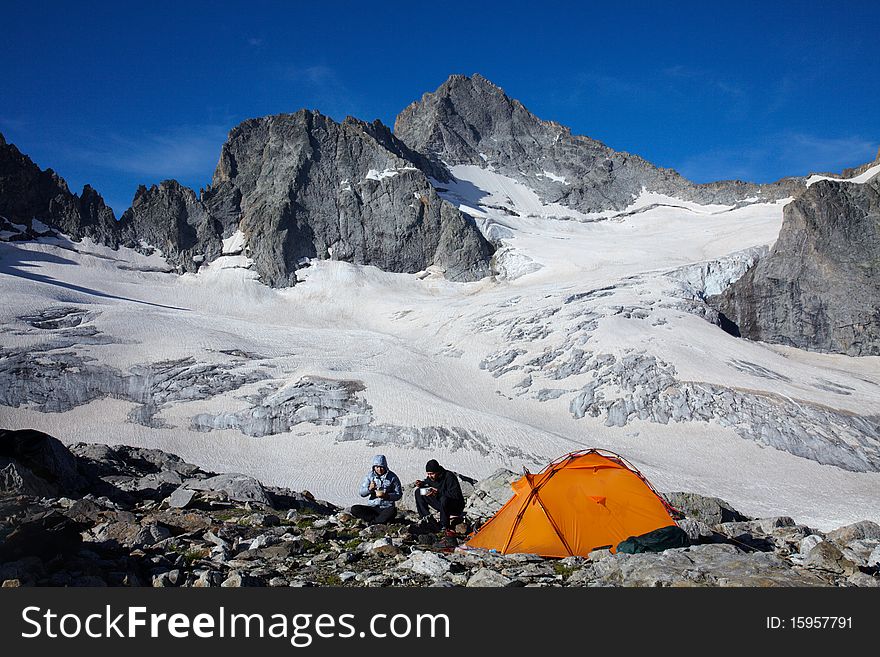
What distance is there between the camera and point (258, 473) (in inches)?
1355

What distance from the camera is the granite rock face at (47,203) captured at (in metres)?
122

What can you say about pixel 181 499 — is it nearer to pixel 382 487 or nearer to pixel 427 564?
pixel 382 487

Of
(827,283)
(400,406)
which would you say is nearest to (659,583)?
(400,406)

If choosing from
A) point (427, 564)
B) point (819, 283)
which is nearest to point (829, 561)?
point (427, 564)

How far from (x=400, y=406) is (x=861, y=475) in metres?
31.9

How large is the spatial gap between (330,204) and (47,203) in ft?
206

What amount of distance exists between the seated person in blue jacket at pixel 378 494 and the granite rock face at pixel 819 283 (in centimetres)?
7852

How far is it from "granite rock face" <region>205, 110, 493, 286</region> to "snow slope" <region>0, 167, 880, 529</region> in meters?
33.3

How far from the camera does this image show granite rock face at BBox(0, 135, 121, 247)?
122m

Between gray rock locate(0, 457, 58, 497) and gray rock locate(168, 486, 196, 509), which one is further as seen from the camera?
gray rock locate(168, 486, 196, 509)

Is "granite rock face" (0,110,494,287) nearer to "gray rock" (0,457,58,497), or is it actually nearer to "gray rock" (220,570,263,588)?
"gray rock" (0,457,58,497)

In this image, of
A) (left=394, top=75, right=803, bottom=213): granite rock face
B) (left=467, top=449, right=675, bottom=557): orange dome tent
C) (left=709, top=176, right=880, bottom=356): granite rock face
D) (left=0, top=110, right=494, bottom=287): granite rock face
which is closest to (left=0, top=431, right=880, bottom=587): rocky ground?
(left=467, top=449, right=675, bottom=557): orange dome tent

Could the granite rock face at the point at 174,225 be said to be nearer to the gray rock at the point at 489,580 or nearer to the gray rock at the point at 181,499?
the gray rock at the point at 181,499

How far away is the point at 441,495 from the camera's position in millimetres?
13250
